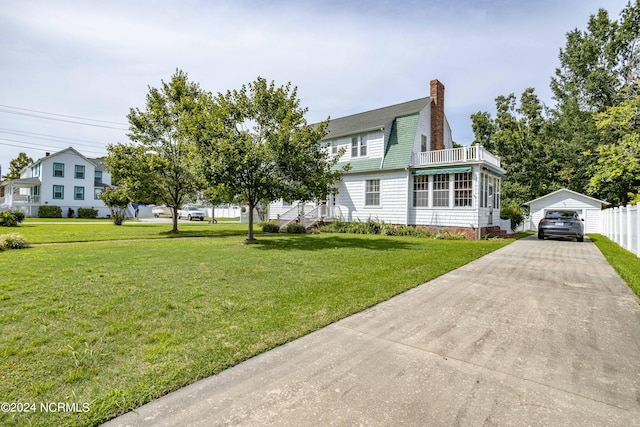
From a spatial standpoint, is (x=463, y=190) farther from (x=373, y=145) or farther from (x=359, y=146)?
(x=359, y=146)

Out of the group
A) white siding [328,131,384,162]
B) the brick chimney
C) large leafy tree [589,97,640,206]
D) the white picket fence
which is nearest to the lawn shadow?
the white picket fence

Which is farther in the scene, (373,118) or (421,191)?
(373,118)

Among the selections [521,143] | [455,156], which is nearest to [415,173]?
[455,156]

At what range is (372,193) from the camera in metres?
20.4

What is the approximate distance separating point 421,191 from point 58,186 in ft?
129

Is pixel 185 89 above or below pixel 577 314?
above

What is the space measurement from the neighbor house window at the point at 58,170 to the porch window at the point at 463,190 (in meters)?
41.2

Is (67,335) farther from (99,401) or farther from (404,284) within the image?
(404,284)

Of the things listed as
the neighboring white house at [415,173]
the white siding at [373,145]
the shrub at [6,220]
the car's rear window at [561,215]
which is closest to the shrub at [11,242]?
the neighboring white house at [415,173]

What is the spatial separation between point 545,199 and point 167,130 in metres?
30.2

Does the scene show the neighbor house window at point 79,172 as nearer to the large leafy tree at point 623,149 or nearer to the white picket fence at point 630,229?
the white picket fence at point 630,229

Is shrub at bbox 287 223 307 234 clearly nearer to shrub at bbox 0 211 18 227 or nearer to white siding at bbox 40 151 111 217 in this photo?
shrub at bbox 0 211 18 227

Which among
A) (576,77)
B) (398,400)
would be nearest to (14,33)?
(398,400)

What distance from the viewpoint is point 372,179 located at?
67.1 ft
